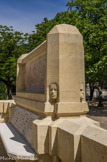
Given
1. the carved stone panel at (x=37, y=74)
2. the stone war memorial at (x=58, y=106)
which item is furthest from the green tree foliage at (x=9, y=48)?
the stone war memorial at (x=58, y=106)

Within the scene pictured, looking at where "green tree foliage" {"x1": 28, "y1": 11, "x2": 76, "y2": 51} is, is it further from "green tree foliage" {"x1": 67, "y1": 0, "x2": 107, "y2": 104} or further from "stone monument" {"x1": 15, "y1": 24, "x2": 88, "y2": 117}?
"stone monument" {"x1": 15, "y1": 24, "x2": 88, "y2": 117}

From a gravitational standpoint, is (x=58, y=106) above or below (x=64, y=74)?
below

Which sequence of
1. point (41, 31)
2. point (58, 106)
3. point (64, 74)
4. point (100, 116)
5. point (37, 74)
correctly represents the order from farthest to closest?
1. point (41, 31)
2. point (100, 116)
3. point (37, 74)
4. point (64, 74)
5. point (58, 106)

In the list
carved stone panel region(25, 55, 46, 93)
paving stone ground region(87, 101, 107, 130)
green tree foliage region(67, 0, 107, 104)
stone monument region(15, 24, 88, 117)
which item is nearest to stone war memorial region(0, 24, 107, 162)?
stone monument region(15, 24, 88, 117)

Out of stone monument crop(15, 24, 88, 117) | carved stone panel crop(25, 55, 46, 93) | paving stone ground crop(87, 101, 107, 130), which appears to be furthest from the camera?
paving stone ground crop(87, 101, 107, 130)

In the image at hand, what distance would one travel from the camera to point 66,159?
13.9 feet

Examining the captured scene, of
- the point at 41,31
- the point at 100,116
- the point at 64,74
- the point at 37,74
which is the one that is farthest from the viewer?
the point at 41,31

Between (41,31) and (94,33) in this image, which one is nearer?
(94,33)

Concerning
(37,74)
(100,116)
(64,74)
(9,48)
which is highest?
(9,48)

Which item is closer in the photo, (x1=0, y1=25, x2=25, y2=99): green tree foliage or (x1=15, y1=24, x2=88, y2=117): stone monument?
(x1=15, y1=24, x2=88, y2=117): stone monument

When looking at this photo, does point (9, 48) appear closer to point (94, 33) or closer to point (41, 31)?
point (41, 31)

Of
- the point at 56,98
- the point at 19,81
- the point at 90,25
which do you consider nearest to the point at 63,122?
the point at 56,98

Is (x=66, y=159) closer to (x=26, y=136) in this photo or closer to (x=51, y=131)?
(x=51, y=131)

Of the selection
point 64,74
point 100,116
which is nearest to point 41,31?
point 100,116
